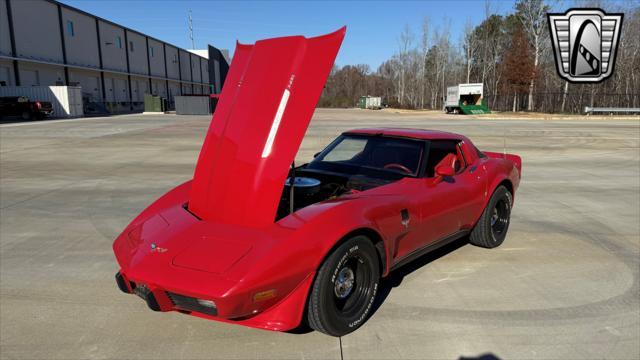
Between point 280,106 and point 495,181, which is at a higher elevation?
point 280,106

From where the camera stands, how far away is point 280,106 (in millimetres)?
3172

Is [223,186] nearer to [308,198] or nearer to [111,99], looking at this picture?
[308,198]

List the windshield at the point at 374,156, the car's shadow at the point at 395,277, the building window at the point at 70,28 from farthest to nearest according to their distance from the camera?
the building window at the point at 70,28, the windshield at the point at 374,156, the car's shadow at the point at 395,277

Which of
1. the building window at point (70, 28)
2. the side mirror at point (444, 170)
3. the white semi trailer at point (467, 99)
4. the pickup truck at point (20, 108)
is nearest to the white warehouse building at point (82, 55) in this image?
the building window at point (70, 28)

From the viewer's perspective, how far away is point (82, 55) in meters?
44.2

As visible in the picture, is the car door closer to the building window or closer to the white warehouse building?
the white warehouse building

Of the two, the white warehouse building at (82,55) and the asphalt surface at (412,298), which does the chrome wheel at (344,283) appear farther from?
the white warehouse building at (82,55)

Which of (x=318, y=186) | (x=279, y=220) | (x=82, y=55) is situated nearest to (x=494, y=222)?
(x=318, y=186)

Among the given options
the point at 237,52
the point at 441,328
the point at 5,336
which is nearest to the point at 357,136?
the point at 237,52

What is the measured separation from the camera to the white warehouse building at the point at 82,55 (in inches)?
1391

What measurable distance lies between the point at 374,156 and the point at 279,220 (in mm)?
1650

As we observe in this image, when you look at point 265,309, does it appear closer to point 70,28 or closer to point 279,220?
point 279,220

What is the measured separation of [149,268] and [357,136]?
258 centimetres

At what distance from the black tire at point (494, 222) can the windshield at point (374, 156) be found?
1137mm
